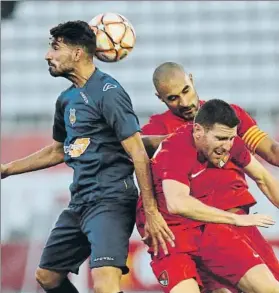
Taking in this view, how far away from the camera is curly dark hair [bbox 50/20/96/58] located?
4.61 m

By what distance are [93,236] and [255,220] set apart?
81 cm

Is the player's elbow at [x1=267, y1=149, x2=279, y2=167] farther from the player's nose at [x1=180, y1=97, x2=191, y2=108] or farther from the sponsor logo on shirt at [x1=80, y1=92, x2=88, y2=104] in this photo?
the sponsor logo on shirt at [x1=80, y1=92, x2=88, y2=104]

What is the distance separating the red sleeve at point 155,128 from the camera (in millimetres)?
4879

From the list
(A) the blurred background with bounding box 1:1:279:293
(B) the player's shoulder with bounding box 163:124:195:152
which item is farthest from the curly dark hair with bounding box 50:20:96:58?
(A) the blurred background with bounding box 1:1:279:293

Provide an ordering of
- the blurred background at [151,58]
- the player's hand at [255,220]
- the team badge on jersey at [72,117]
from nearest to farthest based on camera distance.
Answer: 1. the player's hand at [255,220]
2. the team badge on jersey at [72,117]
3. the blurred background at [151,58]

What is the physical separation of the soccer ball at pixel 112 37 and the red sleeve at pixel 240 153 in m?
0.85

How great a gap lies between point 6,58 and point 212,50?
3.15m

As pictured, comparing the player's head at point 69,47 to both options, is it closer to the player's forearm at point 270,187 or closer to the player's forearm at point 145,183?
the player's forearm at point 145,183

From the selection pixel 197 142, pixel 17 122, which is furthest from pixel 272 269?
pixel 17 122

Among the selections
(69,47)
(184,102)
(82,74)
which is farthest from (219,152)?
(69,47)

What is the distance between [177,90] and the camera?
15.4 feet

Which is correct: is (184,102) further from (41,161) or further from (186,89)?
(41,161)

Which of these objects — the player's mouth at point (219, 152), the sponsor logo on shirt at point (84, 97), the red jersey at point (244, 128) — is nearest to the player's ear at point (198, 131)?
the player's mouth at point (219, 152)

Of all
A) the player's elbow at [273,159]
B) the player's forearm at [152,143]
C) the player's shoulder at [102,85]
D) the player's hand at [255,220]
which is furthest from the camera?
the player's elbow at [273,159]
